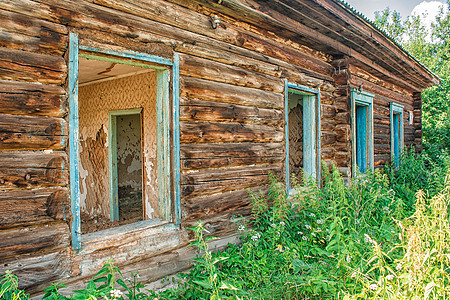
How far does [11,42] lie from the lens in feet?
7.22

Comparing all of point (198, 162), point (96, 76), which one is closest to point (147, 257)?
point (198, 162)

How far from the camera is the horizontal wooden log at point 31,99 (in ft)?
7.10

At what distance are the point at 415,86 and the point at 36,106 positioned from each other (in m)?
12.0

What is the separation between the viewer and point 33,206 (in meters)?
2.25

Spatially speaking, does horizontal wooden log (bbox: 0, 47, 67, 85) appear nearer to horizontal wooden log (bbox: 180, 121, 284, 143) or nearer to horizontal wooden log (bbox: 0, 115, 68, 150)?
horizontal wooden log (bbox: 0, 115, 68, 150)

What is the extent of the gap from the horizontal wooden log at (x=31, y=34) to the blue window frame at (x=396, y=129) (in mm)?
9122

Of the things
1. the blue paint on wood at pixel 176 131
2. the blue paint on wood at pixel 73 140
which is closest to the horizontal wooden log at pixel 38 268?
the blue paint on wood at pixel 73 140

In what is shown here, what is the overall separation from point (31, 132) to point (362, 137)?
7.11m

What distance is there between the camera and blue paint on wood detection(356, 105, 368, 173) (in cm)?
764

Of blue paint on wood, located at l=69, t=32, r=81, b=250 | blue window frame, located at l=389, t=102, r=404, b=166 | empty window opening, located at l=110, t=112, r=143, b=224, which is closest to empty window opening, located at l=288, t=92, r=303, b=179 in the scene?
blue window frame, located at l=389, t=102, r=404, b=166

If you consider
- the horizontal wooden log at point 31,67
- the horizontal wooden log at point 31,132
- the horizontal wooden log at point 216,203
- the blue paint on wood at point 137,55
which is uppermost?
the blue paint on wood at point 137,55

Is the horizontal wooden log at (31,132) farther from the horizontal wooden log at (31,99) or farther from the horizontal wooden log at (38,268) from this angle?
the horizontal wooden log at (38,268)

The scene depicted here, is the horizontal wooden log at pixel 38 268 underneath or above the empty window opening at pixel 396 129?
underneath

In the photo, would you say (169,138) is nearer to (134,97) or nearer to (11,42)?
(11,42)
